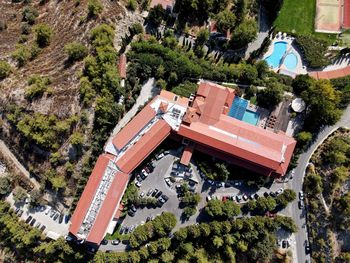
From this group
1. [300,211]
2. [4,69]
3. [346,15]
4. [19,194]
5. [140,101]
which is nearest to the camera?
[4,69]

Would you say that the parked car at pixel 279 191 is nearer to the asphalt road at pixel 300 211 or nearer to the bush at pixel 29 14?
the asphalt road at pixel 300 211

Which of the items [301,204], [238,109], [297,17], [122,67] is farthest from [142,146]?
[297,17]

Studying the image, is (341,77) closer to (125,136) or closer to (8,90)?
(125,136)

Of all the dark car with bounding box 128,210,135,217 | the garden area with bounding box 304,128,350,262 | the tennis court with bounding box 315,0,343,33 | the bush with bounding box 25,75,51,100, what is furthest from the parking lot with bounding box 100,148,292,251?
the tennis court with bounding box 315,0,343,33

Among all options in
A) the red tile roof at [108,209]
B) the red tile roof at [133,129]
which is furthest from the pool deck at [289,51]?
the red tile roof at [108,209]

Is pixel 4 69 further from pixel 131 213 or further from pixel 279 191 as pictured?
pixel 279 191
